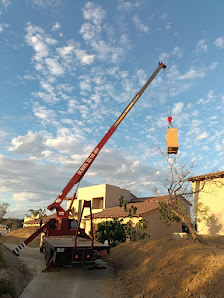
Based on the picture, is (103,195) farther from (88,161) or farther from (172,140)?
(172,140)

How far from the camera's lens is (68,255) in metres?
9.44

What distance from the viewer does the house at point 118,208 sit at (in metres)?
22.4

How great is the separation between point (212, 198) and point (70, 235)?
10.4m

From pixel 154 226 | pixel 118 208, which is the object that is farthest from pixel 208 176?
pixel 118 208

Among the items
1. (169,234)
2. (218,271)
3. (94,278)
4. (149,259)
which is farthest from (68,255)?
(169,234)

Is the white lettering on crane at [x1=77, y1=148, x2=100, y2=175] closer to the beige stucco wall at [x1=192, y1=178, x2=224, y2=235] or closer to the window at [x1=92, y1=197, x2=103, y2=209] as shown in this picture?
the beige stucco wall at [x1=192, y1=178, x2=224, y2=235]

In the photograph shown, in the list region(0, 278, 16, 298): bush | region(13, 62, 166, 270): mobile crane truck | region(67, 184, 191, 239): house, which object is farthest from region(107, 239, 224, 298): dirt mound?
region(67, 184, 191, 239): house

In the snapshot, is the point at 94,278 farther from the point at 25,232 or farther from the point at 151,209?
the point at 25,232

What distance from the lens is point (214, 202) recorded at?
1612 centimetres

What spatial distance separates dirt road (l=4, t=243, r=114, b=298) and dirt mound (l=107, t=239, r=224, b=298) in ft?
1.97

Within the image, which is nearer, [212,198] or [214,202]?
[214,202]

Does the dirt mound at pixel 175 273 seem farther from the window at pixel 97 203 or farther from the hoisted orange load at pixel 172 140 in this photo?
the window at pixel 97 203

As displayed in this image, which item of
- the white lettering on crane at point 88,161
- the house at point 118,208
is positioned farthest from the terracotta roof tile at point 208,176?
the white lettering on crane at point 88,161

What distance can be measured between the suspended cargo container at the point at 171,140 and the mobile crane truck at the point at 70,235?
18.5 feet
